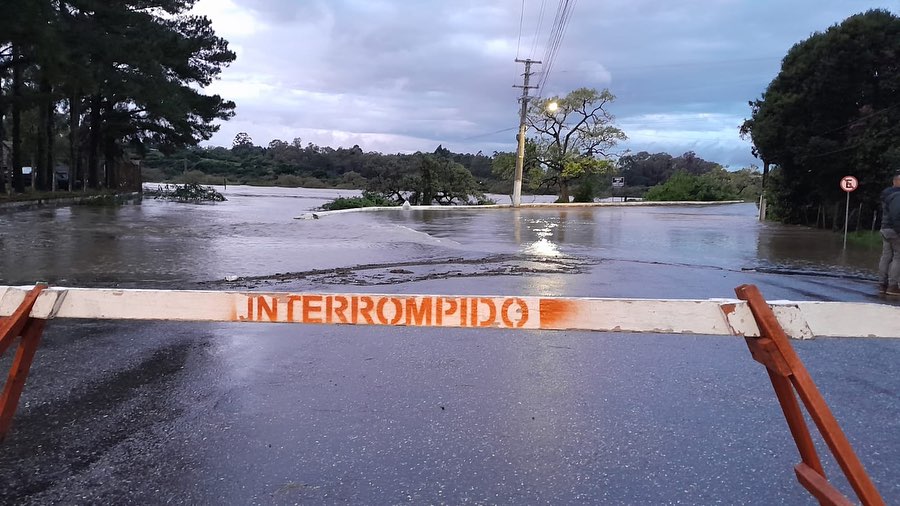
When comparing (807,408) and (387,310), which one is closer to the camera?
(807,408)

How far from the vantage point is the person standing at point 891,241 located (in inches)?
375

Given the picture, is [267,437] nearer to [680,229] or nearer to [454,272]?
[454,272]

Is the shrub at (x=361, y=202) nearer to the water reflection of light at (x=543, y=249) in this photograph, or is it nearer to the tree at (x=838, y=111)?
the water reflection of light at (x=543, y=249)

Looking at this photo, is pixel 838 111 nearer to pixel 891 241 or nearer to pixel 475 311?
pixel 891 241

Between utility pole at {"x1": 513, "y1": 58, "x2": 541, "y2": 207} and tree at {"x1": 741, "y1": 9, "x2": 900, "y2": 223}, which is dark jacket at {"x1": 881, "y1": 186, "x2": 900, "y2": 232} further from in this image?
utility pole at {"x1": 513, "y1": 58, "x2": 541, "y2": 207}

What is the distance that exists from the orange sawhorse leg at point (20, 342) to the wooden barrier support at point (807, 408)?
332 centimetres

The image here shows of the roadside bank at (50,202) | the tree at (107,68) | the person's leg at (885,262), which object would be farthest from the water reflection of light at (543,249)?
the roadside bank at (50,202)

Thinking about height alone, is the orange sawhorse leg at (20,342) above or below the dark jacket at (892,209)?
below

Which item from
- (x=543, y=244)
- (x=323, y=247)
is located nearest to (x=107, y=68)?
(x=323, y=247)

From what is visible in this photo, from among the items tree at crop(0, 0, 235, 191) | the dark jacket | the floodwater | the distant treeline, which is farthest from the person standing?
the distant treeline

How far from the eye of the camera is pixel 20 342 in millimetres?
3482

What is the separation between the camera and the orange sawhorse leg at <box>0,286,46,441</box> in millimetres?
3191

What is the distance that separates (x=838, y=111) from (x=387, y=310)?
82.0 ft

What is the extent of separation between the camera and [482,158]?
226 ft
